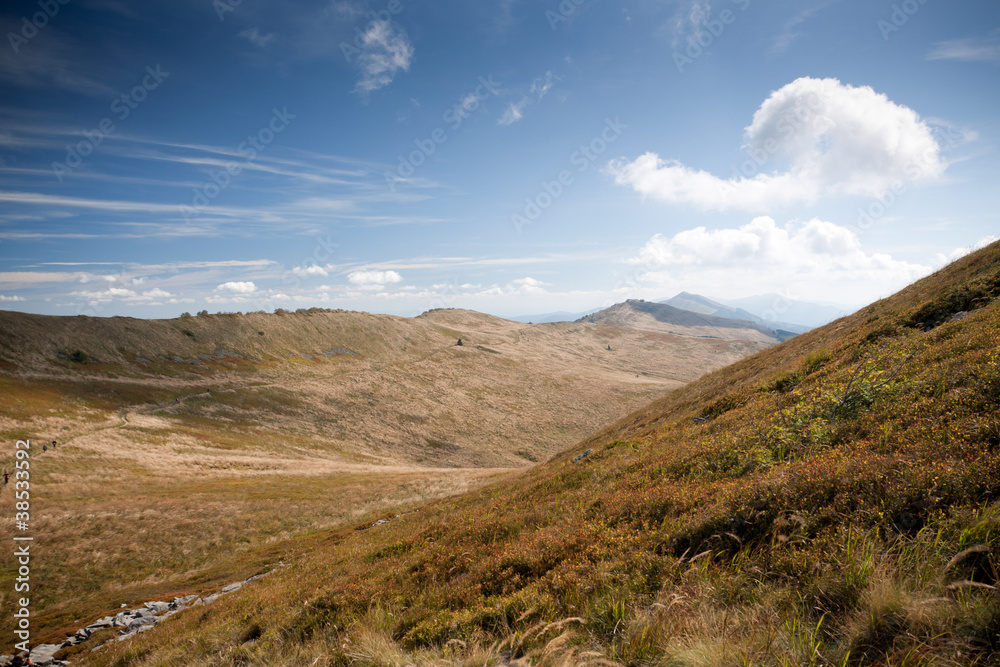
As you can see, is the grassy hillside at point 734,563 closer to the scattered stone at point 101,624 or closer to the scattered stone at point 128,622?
the scattered stone at point 128,622

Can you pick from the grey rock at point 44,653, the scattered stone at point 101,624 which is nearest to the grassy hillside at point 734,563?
the grey rock at point 44,653

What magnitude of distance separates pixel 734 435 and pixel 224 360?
3899 inches

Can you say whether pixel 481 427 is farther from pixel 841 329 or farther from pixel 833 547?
pixel 833 547

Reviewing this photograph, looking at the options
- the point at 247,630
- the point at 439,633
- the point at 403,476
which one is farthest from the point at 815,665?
the point at 403,476

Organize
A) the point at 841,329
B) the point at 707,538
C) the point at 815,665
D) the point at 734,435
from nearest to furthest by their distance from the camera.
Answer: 1. the point at 815,665
2. the point at 707,538
3. the point at 734,435
4. the point at 841,329

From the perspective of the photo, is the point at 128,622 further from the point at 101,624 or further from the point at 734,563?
the point at 734,563

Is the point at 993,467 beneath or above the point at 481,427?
above

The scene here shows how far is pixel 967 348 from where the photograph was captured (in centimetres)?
924

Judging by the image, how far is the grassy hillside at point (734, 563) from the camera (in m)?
4.01

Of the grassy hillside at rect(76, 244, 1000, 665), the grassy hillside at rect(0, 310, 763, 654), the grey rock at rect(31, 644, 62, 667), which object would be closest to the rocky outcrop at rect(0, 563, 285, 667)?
the grey rock at rect(31, 644, 62, 667)

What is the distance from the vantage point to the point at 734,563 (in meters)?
5.87

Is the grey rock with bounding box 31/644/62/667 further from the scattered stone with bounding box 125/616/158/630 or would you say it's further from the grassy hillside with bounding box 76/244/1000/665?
the grassy hillside with bounding box 76/244/1000/665

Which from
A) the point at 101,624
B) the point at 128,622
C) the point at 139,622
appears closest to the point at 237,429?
the point at 101,624

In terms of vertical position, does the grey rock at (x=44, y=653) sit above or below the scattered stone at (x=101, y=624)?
above
